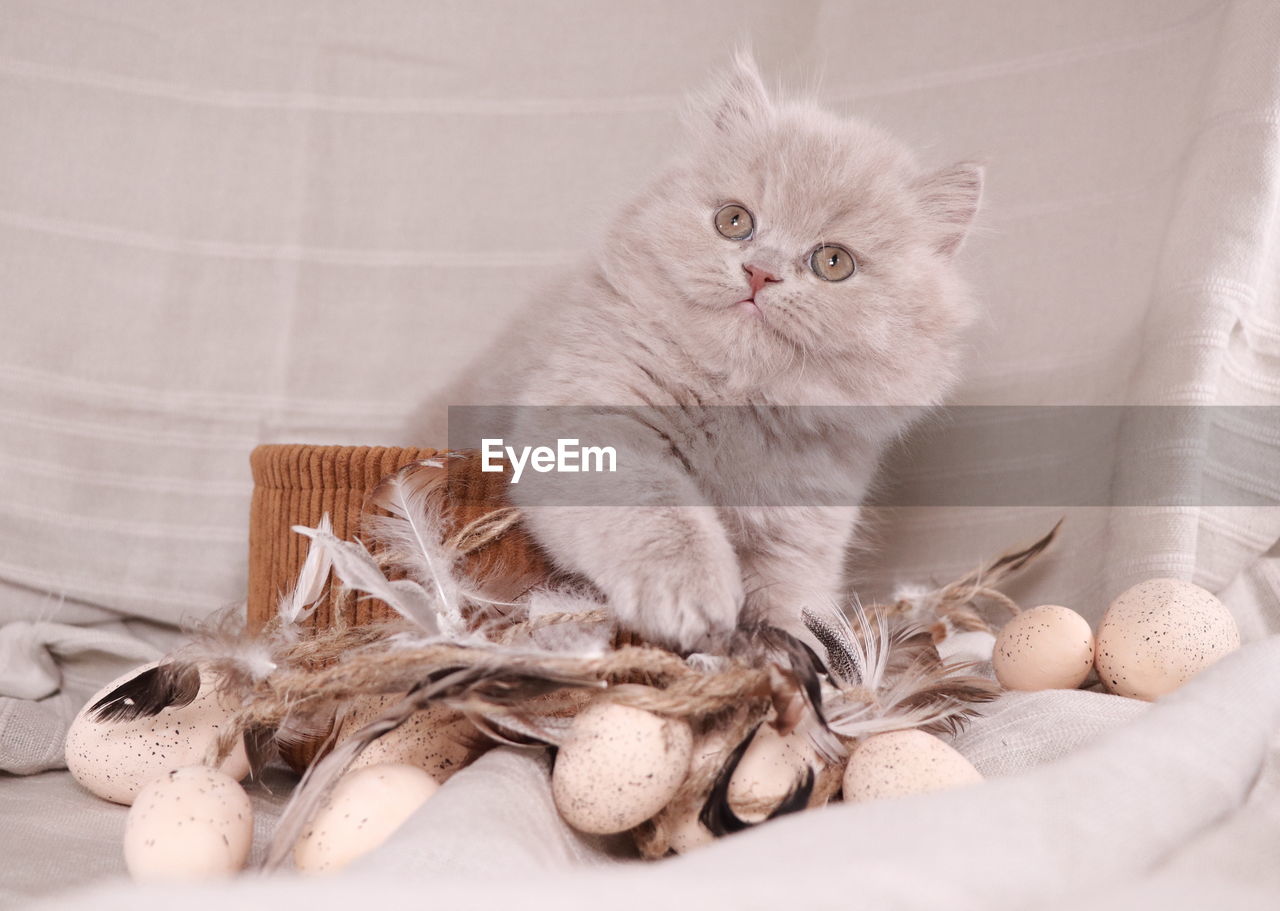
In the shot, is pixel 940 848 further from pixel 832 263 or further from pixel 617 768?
pixel 832 263

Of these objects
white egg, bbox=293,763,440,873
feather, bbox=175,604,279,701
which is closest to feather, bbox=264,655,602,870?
white egg, bbox=293,763,440,873

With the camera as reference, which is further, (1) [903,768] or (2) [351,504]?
(2) [351,504]

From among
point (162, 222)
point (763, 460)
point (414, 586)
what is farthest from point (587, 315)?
point (162, 222)

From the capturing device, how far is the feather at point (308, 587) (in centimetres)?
86

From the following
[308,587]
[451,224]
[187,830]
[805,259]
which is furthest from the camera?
[451,224]

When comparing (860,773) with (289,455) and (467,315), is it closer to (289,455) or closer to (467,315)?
(289,455)

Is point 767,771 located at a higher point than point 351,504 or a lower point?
lower

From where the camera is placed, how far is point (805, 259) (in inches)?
39.4

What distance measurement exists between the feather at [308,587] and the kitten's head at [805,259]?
0.39m

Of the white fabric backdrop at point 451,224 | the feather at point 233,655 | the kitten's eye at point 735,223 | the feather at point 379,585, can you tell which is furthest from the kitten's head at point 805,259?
the feather at point 233,655

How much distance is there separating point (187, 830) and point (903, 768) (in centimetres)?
48

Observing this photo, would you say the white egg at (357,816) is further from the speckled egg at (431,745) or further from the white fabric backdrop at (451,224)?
the white fabric backdrop at (451,224)

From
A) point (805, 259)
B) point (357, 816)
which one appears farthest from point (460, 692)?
point (805, 259)

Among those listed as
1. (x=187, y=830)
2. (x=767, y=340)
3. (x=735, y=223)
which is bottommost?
→ (x=187, y=830)
